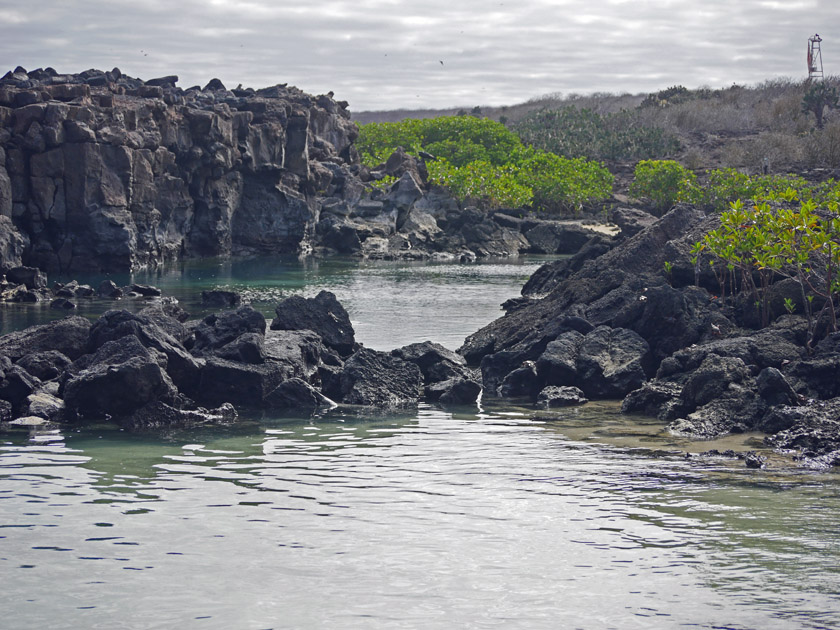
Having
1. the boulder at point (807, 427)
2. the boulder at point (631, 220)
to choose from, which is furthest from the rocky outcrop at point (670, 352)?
the boulder at point (631, 220)

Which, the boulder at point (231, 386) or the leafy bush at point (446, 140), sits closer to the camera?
the boulder at point (231, 386)

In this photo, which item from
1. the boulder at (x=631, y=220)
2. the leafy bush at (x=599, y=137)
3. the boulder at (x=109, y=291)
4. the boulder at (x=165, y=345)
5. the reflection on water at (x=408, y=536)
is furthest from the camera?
the leafy bush at (x=599, y=137)

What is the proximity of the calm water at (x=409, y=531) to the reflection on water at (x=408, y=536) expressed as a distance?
3 centimetres

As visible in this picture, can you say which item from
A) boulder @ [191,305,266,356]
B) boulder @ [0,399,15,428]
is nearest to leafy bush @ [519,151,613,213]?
boulder @ [191,305,266,356]

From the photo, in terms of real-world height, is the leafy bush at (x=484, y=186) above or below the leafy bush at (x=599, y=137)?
below

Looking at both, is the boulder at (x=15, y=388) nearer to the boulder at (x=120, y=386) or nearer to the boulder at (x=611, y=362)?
the boulder at (x=120, y=386)

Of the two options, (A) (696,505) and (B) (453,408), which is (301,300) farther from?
(A) (696,505)

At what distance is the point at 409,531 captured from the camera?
40.5 feet

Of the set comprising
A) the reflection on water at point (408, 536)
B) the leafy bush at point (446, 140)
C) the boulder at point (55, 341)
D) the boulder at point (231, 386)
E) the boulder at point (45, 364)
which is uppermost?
the leafy bush at point (446, 140)

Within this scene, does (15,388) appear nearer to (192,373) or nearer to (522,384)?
(192,373)

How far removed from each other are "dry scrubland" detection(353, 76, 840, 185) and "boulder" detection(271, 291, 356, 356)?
6134cm

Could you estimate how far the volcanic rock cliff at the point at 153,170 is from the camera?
173 ft

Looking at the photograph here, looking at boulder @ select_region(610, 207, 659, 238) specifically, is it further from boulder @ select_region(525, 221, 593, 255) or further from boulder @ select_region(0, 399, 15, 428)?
boulder @ select_region(0, 399, 15, 428)

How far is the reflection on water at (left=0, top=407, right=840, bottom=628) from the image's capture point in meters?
10.0
